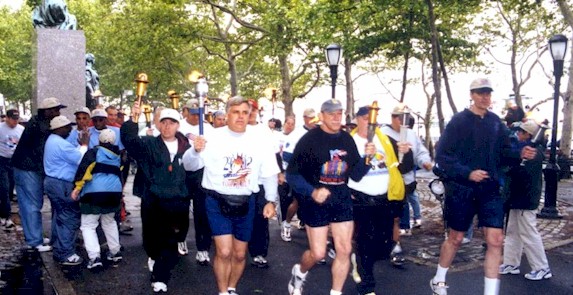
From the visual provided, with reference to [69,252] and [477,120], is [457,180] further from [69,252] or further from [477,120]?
[69,252]

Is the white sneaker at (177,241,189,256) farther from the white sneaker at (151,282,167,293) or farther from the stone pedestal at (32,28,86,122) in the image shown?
the stone pedestal at (32,28,86,122)

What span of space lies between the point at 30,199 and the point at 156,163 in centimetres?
294

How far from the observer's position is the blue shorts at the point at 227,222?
5.30 meters

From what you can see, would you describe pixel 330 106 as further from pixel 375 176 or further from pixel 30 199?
pixel 30 199

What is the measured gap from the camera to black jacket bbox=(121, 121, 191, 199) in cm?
586

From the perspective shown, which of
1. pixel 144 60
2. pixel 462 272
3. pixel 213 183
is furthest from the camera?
pixel 144 60

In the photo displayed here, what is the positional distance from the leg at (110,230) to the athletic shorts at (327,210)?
2.87m

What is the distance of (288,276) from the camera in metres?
6.87

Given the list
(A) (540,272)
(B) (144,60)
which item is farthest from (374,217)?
(B) (144,60)

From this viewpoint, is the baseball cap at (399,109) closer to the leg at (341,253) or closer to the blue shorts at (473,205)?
the blue shorts at (473,205)

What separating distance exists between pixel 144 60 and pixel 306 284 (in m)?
30.0

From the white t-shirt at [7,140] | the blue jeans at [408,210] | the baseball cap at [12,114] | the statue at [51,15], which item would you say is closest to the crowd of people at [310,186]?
the blue jeans at [408,210]

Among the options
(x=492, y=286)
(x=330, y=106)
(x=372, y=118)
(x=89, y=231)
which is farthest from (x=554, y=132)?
(x=89, y=231)

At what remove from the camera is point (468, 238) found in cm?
873
